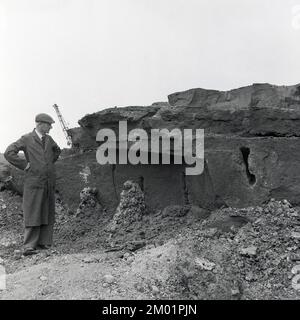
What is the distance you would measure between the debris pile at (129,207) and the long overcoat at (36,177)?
3.83 feet

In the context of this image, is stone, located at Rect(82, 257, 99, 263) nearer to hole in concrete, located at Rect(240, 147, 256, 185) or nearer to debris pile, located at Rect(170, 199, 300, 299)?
debris pile, located at Rect(170, 199, 300, 299)

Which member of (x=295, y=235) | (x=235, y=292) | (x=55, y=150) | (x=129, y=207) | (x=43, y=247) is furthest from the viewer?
(x=129, y=207)

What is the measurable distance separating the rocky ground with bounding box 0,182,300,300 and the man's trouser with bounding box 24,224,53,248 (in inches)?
8.7

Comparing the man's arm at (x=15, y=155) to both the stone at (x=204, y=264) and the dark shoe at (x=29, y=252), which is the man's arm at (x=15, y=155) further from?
the stone at (x=204, y=264)

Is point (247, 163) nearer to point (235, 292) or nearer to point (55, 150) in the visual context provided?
point (235, 292)

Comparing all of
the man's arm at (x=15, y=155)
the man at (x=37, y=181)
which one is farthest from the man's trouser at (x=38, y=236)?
the man's arm at (x=15, y=155)

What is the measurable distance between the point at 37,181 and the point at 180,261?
102 inches

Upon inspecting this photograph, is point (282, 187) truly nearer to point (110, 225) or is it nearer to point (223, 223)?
point (223, 223)

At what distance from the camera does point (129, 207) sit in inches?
355

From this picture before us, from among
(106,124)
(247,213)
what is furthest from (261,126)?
(106,124)

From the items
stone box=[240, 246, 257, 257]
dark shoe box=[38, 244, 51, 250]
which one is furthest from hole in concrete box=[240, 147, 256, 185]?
dark shoe box=[38, 244, 51, 250]

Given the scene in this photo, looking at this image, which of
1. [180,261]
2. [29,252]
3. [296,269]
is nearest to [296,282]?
[296,269]

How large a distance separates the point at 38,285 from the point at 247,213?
2925mm
